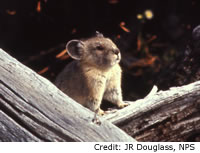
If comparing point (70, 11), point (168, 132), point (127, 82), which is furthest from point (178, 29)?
point (168, 132)

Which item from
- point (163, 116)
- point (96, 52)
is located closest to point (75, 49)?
point (96, 52)

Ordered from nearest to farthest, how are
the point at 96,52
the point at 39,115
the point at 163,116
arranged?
1. the point at 39,115
2. the point at 163,116
3. the point at 96,52

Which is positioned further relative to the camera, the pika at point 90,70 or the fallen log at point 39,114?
the pika at point 90,70

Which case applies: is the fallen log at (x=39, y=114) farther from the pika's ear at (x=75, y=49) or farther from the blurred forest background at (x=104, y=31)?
the blurred forest background at (x=104, y=31)

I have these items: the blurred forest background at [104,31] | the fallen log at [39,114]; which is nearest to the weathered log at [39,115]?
the fallen log at [39,114]

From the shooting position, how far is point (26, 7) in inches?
248

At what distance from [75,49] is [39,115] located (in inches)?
62.3

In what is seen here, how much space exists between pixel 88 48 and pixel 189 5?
3.08 m

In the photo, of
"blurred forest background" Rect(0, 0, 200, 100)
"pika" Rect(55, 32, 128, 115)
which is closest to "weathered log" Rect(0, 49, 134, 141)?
"pika" Rect(55, 32, 128, 115)

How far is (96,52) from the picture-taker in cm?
504

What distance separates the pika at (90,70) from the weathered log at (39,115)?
3.54ft

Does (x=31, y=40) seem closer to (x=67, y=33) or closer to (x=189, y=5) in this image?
(x=67, y=33)

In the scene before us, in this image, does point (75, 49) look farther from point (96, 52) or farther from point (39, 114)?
point (39, 114)

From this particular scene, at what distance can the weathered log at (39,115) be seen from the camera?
373 centimetres
